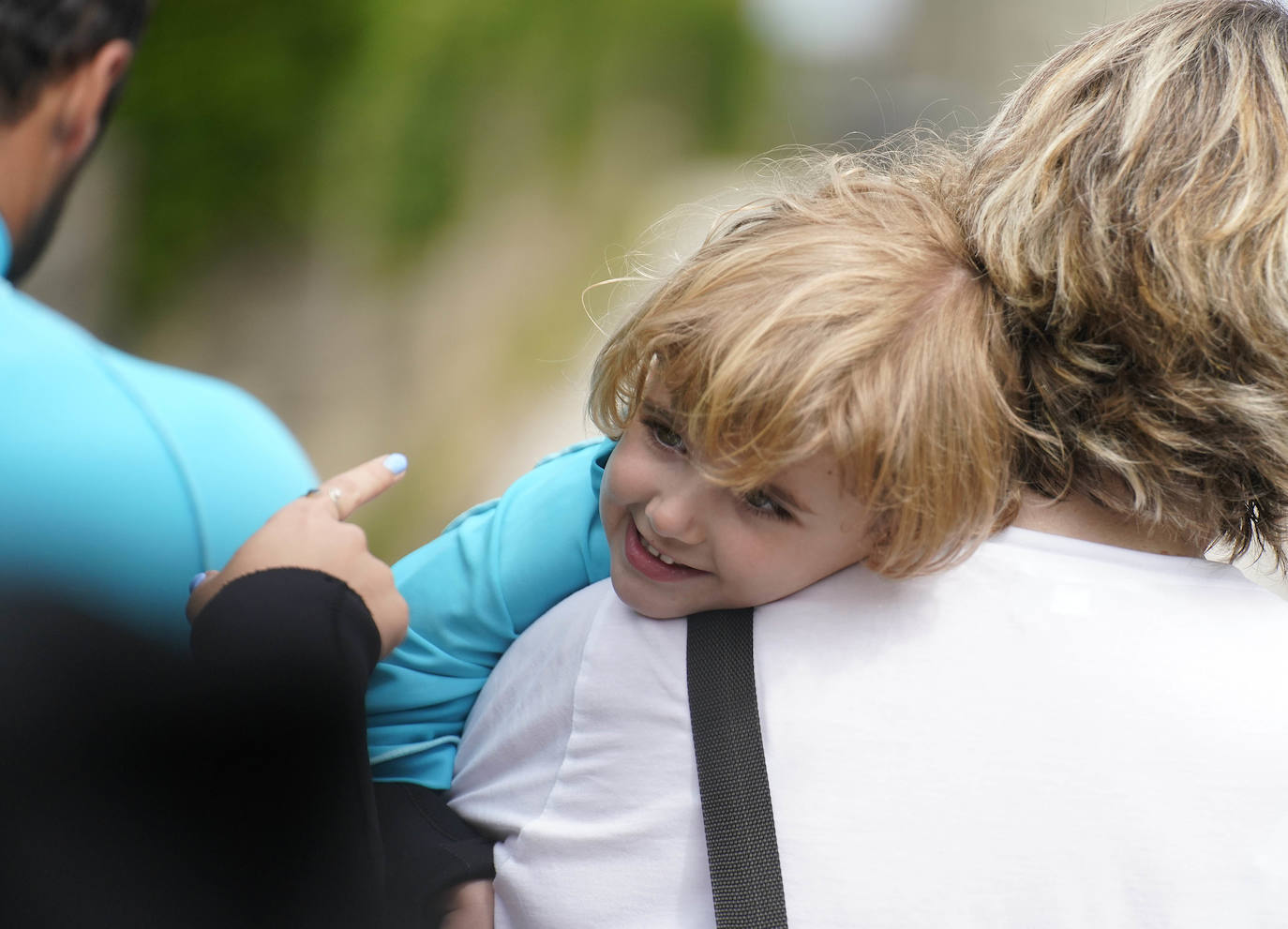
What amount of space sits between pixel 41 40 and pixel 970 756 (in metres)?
1.13

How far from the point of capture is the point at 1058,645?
3.26 feet

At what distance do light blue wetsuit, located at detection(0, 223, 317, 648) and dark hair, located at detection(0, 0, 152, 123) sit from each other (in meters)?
0.14

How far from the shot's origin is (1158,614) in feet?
3.34

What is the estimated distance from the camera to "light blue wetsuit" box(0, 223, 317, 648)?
41.6 inches

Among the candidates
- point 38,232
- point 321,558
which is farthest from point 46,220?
point 321,558

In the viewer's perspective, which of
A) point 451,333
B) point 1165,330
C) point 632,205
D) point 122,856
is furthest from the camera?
point 632,205

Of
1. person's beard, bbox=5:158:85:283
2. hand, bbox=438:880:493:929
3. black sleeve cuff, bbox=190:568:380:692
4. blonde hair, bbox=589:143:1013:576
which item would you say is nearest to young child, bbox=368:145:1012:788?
blonde hair, bbox=589:143:1013:576

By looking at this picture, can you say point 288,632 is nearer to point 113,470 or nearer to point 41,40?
point 113,470

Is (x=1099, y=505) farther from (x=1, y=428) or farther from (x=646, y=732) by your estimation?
(x=1, y=428)

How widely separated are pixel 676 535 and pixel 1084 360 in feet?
1.34

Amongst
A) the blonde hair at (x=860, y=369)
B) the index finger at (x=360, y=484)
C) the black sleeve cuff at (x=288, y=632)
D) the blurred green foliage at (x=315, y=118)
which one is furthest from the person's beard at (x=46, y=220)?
the blurred green foliage at (x=315, y=118)

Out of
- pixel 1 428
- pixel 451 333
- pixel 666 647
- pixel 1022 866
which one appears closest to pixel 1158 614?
pixel 1022 866

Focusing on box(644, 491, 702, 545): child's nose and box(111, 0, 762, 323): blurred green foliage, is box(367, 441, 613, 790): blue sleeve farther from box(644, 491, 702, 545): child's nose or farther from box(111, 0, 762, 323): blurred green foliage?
box(111, 0, 762, 323): blurred green foliage

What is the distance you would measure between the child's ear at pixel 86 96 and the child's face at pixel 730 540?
28.1 inches
